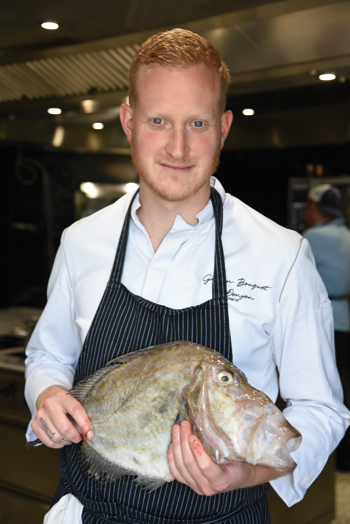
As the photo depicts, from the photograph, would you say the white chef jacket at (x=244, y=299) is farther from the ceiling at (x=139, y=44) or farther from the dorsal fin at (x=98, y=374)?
the ceiling at (x=139, y=44)

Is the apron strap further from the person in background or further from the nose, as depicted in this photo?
the person in background

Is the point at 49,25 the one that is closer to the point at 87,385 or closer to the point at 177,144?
the point at 177,144

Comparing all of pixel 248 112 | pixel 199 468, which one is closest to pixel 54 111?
pixel 248 112

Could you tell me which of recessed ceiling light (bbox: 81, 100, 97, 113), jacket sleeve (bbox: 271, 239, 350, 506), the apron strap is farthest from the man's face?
recessed ceiling light (bbox: 81, 100, 97, 113)

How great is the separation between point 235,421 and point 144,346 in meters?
0.36

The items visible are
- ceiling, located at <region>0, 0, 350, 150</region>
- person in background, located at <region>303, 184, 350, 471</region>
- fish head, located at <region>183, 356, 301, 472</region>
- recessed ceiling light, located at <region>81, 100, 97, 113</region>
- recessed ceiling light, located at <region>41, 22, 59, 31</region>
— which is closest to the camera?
fish head, located at <region>183, 356, 301, 472</region>

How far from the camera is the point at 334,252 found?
3594 millimetres

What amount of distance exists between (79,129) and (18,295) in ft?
4.81

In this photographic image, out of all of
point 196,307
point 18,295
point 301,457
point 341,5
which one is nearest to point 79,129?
point 18,295

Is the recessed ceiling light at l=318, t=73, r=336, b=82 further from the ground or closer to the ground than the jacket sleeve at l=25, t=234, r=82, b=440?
further from the ground

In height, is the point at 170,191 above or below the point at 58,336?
above

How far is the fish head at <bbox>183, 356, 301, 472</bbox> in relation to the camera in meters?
0.90

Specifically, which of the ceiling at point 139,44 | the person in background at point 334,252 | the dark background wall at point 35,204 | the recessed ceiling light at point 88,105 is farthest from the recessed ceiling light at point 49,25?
the person in background at point 334,252

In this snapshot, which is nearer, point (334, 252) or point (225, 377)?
point (225, 377)
